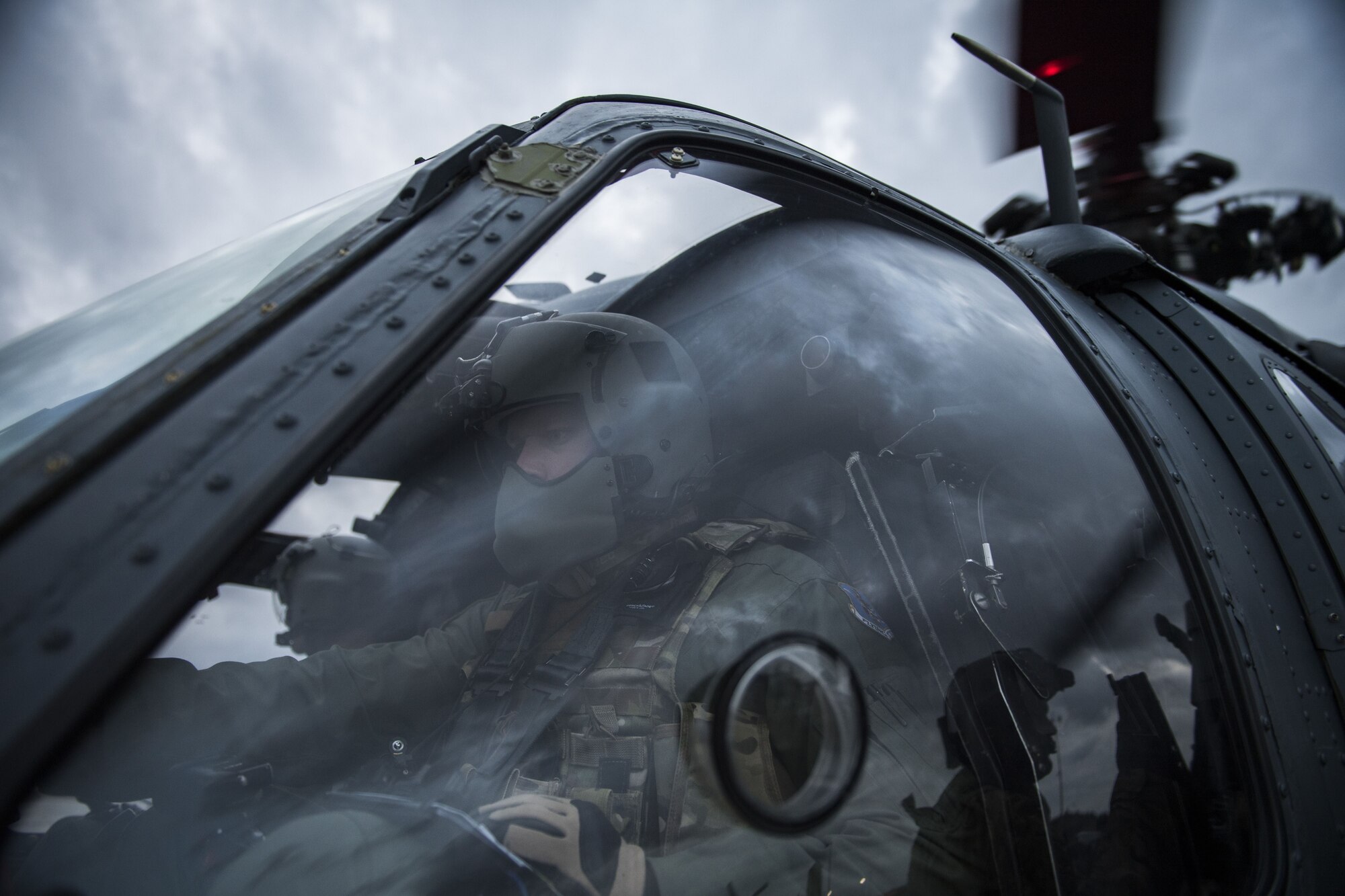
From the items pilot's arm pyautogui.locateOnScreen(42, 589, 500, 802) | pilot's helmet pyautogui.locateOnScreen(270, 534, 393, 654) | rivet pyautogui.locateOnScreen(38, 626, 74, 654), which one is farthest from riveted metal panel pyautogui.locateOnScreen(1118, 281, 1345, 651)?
rivet pyautogui.locateOnScreen(38, 626, 74, 654)

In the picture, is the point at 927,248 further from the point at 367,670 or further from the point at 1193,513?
the point at 367,670

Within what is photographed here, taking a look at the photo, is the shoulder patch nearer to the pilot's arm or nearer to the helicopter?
the helicopter

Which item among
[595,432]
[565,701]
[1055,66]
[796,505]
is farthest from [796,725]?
[1055,66]

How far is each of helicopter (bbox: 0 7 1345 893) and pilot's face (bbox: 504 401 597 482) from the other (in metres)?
0.06

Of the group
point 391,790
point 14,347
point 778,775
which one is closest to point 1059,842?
point 778,775

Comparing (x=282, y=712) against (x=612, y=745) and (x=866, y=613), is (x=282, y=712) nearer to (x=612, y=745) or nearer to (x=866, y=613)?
(x=612, y=745)

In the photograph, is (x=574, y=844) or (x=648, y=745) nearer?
(x=574, y=844)

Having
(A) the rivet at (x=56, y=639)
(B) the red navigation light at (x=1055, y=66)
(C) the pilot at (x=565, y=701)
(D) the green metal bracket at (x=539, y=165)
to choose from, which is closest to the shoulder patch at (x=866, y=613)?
(C) the pilot at (x=565, y=701)

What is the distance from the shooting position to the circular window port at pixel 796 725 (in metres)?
0.95

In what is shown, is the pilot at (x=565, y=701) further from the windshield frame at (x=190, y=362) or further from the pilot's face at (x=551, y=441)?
the windshield frame at (x=190, y=362)

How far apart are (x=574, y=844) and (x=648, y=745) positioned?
Answer: 0.74 feet

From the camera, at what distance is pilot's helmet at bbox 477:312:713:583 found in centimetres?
149

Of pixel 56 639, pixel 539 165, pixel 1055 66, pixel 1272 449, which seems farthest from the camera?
pixel 1055 66

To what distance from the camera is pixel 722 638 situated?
1.26 m
